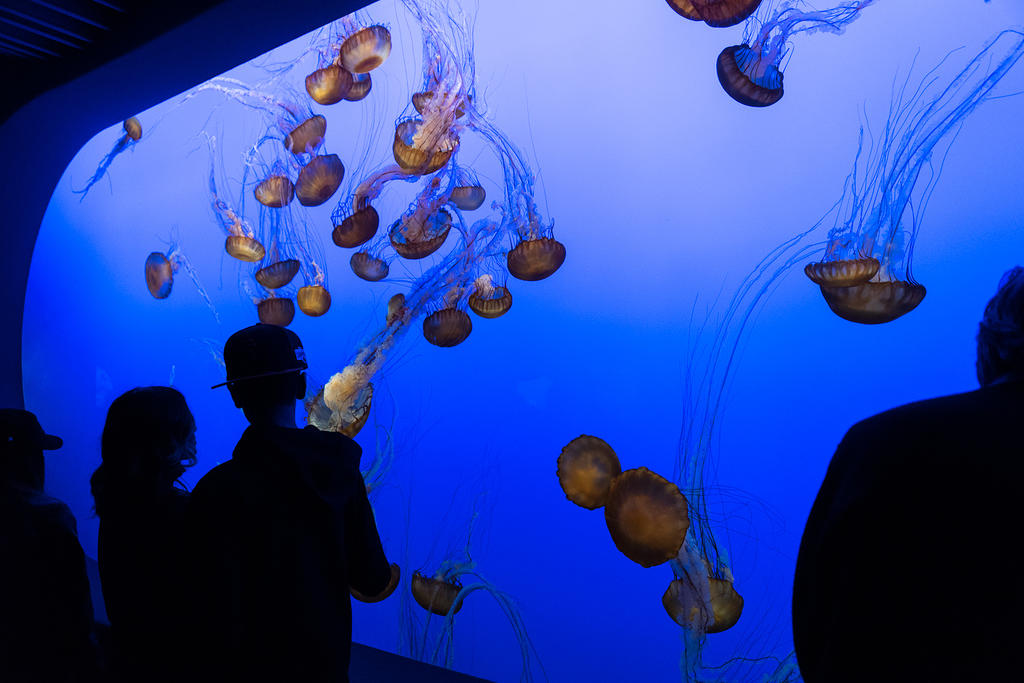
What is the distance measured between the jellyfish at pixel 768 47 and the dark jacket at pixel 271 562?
4.96 feet

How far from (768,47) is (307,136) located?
1.89 m

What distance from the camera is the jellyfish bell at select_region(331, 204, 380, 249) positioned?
2.62 metres

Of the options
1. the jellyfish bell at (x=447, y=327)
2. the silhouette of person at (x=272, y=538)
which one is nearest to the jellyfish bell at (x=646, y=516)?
the jellyfish bell at (x=447, y=327)

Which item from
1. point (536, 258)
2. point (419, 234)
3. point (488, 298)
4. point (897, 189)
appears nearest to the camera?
point (897, 189)

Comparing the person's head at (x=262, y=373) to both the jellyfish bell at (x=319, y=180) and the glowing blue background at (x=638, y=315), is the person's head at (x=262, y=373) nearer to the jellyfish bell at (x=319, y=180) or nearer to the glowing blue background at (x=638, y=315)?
the glowing blue background at (x=638, y=315)

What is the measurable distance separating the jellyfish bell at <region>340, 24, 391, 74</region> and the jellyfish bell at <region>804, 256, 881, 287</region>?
5.92 feet

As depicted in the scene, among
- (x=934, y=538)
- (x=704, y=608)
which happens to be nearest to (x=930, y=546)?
(x=934, y=538)

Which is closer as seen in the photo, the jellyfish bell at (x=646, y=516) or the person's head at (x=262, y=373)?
the person's head at (x=262, y=373)

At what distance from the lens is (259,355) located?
1298 millimetres

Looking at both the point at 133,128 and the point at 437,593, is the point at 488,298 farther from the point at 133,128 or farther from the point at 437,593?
the point at 133,128

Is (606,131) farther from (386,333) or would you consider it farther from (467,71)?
(386,333)

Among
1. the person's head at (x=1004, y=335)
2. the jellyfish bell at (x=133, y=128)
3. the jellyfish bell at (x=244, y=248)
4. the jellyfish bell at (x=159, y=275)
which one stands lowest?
the person's head at (x=1004, y=335)

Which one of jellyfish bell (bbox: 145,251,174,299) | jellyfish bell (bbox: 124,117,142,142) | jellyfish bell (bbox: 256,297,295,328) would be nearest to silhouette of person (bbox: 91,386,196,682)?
jellyfish bell (bbox: 256,297,295,328)

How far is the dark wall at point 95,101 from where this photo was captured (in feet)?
8.26
